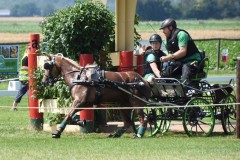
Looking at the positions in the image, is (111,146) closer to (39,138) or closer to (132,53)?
(39,138)

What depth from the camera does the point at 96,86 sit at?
16.9 metres

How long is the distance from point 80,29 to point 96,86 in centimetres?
198

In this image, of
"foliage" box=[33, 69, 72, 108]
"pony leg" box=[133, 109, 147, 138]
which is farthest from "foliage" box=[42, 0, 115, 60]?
"pony leg" box=[133, 109, 147, 138]

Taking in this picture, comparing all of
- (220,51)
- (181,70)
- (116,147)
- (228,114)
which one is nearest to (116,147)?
(116,147)

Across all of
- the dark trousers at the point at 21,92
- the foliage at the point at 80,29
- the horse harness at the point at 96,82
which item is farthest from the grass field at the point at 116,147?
the dark trousers at the point at 21,92

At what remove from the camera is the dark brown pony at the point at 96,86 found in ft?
55.3

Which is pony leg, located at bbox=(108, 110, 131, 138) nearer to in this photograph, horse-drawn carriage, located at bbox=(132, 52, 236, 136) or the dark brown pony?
the dark brown pony

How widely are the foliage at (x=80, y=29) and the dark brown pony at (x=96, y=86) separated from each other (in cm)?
121

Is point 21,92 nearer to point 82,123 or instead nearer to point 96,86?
point 82,123

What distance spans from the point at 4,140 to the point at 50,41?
3340 millimetres

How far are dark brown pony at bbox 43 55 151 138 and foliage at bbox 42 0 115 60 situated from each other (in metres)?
1.21

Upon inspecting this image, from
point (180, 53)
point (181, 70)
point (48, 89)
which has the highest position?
point (180, 53)

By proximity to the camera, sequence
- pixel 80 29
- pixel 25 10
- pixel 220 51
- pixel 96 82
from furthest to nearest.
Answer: pixel 25 10
pixel 220 51
pixel 80 29
pixel 96 82

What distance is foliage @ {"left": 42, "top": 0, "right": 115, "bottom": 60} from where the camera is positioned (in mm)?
18438
